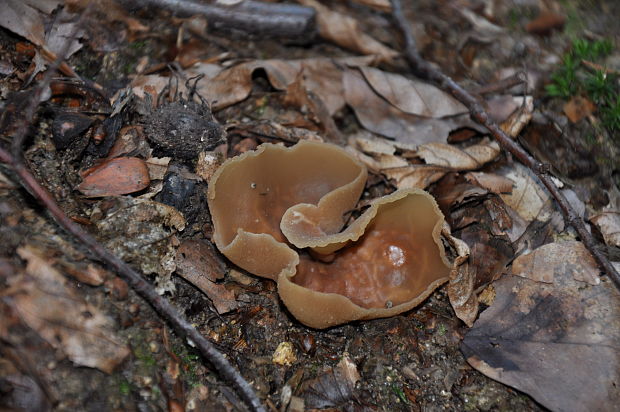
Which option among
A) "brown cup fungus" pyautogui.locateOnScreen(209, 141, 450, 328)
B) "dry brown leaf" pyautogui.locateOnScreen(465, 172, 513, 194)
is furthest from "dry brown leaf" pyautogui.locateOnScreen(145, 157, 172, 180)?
"dry brown leaf" pyautogui.locateOnScreen(465, 172, 513, 194)

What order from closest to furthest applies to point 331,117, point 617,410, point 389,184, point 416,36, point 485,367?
1. point 617,410
2. point 485,367
3. point 389,184
4. point 331,117
5. point 416,36

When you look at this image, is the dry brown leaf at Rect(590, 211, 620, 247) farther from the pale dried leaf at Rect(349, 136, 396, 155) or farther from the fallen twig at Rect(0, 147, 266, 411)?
the fallen twig at Rect(0, 147, 266, 411)

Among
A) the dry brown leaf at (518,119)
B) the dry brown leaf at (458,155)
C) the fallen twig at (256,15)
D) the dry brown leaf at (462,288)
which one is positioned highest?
the fallen twig at (256,15)

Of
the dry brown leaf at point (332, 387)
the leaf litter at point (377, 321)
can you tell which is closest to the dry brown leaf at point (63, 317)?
the leaf litter at point (377, 321)

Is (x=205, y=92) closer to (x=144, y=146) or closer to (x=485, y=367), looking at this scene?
(x=144, y=146)

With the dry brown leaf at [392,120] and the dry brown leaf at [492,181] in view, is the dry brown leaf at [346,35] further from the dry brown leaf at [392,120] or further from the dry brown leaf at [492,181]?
the dry brown leaf at [492,181]

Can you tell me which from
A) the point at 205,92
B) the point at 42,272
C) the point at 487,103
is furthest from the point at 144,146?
the point at 487,103

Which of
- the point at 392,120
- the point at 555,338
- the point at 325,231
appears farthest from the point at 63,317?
the point at 392,120
